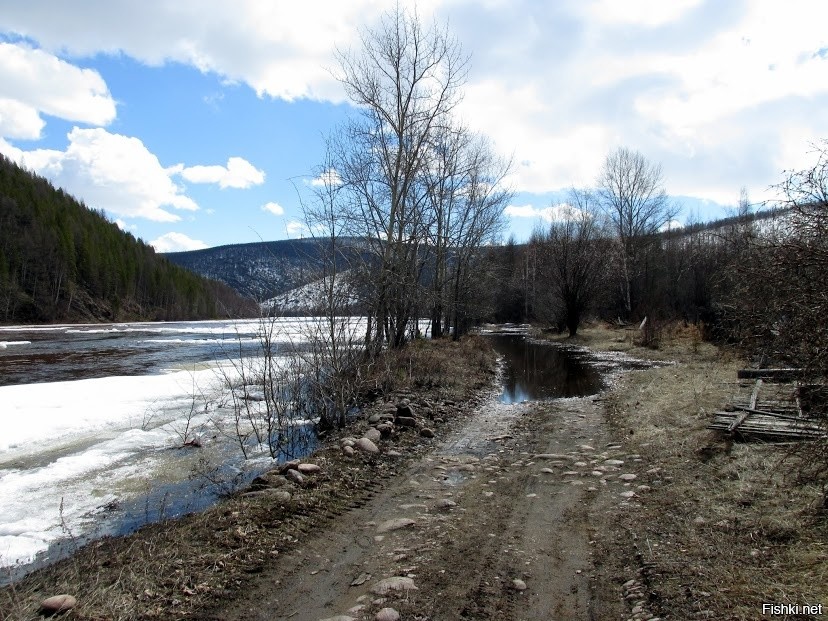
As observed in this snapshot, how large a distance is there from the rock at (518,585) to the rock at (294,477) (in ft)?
Answer: 9.50

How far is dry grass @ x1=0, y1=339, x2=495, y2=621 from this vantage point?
3.43 metres

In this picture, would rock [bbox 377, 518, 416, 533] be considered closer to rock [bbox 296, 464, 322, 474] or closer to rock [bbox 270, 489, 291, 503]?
rock [bbox 270, 489, 291, 503]

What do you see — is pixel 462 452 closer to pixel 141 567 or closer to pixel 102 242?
pixel 141 567

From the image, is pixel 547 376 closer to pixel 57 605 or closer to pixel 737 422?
pixel 737 422

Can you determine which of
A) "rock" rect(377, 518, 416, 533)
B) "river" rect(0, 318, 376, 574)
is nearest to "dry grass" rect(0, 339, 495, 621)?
"rock" rect(377, 518, 416, 533)

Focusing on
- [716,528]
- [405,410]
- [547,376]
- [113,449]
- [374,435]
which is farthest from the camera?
[547,376]

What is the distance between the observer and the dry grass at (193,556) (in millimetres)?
3428

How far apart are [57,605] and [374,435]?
15.9 feet

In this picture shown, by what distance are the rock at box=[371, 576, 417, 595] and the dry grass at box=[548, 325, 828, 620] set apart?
5.55 ft

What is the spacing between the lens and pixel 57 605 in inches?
129

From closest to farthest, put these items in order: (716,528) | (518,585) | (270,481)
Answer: (518,585) < (716,528) < (270,481)

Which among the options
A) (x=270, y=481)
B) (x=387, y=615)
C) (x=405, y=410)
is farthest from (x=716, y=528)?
(x=405, y=410)

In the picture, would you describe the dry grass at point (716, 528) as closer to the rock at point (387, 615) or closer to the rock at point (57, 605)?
the rock at point (387, 615)

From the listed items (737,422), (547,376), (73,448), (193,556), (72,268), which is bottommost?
(73,448)
